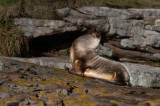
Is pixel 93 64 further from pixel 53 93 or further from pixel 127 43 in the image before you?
pixel 127 43

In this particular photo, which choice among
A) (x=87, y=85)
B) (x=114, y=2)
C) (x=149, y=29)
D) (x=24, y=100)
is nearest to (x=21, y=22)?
(x=114, y=2)

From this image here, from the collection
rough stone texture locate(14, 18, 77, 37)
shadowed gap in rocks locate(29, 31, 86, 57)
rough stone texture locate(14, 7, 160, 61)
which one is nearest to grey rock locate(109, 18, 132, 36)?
rough stone texture locate(14, 7, 160, 61)

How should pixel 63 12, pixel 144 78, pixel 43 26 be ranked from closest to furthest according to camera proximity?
pixel 144 78 < pixel 43 26 < pixel 63 12

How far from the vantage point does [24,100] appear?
2564 millimetres

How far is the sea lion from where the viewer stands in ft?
14.9

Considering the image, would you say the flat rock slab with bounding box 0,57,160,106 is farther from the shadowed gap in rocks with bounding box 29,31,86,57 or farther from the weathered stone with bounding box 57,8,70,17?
the weathered stone with bounding box 57,8,70,17

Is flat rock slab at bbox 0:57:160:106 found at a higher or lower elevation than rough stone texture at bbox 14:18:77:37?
lower

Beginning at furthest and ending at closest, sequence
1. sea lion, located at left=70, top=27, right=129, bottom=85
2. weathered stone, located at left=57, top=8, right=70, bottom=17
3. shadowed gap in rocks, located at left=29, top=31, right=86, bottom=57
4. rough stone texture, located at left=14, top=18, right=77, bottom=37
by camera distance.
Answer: weathered stone, located at left=57, top=8, right=70, bottom=17 < shadowed gap in rocks, located at left=29, top=31, right=86, bottom=57 < rough stone texture, located at left=14, top=18, right=77, bottom=37 < sea lion, located at left=70, top=27, right=129, bottom=85

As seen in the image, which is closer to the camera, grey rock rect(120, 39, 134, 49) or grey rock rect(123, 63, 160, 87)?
grey rock rect(123, 63, 160, 87)

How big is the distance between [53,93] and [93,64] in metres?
2.20

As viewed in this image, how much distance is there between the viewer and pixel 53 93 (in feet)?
9.27

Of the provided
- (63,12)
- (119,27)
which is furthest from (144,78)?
(63,12)

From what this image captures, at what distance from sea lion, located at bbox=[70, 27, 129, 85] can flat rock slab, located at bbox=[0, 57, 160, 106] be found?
4.01 feet

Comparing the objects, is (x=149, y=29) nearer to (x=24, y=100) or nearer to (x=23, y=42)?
(x=23, y=42)
